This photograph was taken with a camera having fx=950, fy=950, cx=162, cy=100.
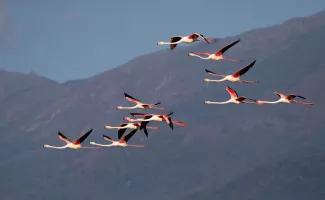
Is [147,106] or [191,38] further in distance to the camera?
[147,106]

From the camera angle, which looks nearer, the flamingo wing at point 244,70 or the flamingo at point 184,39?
the flamingo wing at point 244,70

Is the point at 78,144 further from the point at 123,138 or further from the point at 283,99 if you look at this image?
the point at 283,99

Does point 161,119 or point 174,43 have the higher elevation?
point 174,43

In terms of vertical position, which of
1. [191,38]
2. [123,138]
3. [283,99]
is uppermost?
[191,38]

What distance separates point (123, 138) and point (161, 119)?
578 cm

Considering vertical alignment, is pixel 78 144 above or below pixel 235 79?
below

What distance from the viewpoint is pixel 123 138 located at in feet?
263

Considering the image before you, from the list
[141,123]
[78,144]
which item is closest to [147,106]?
[141,123]

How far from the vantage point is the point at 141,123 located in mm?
78375

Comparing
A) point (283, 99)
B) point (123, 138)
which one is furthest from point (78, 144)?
point (283, 99)

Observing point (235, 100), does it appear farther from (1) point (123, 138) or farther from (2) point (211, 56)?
(1) point (123, 138)

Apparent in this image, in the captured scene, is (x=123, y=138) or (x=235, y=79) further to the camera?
(x=123, y=138)

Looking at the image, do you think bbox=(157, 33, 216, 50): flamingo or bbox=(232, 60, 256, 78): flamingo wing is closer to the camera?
bbox=(232, 60, 256, 78): flamingo wing

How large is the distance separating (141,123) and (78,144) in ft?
18.2
